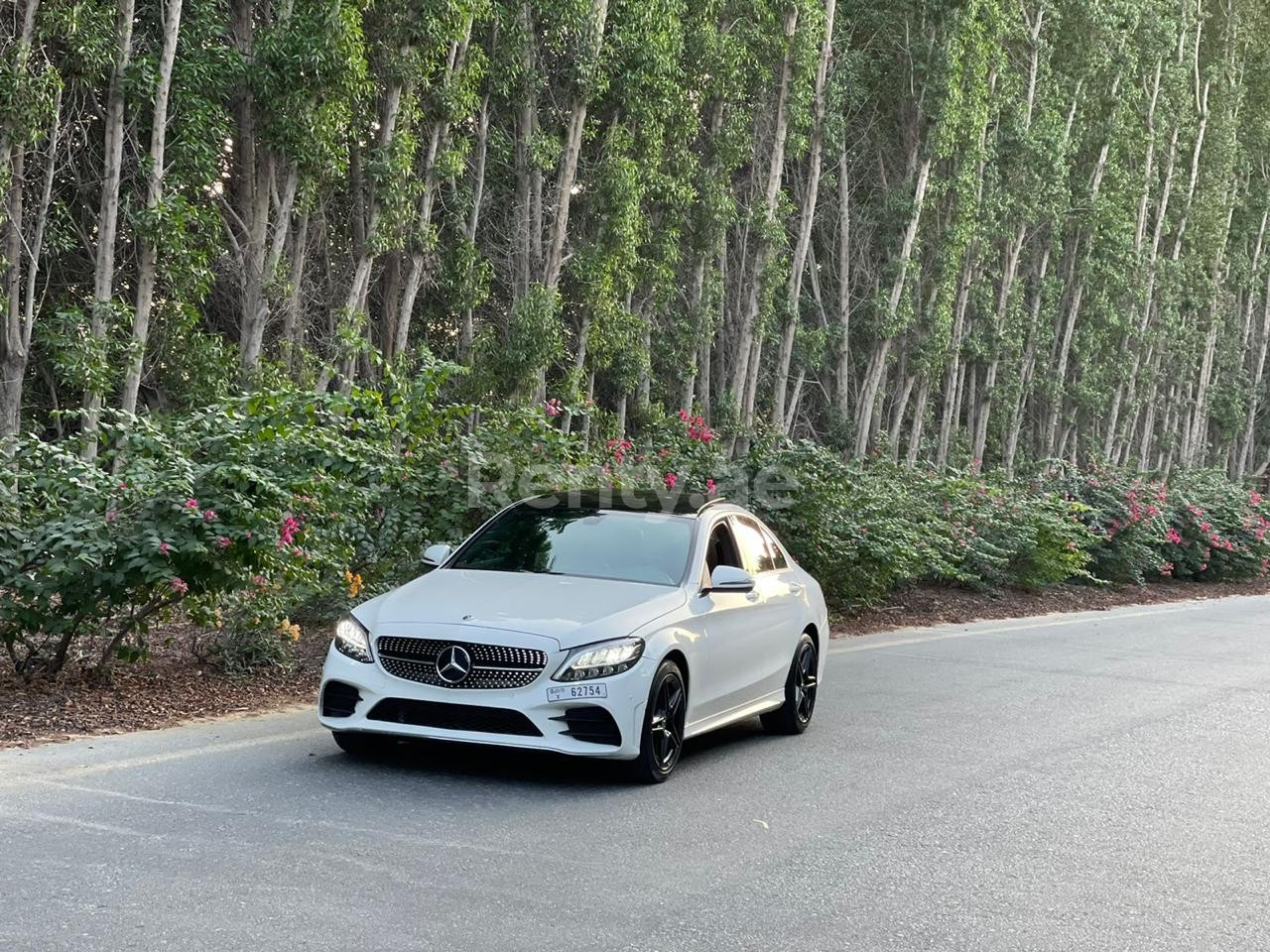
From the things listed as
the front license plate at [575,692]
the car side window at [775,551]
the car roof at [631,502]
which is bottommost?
the front license plate at [575,692]

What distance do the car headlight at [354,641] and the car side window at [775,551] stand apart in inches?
127

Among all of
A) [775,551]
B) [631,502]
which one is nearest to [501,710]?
[631,502]

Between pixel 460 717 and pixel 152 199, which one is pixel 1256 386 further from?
pixel 460 717

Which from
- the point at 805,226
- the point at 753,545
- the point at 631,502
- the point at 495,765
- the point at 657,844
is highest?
the point at 805,226

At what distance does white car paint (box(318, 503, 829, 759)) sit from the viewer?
7.58 metres

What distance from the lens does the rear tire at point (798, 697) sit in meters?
9.98

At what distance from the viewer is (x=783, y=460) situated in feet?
56.7

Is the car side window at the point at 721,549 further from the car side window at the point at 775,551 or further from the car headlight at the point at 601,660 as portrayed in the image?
the car headlight at the point at 601,660

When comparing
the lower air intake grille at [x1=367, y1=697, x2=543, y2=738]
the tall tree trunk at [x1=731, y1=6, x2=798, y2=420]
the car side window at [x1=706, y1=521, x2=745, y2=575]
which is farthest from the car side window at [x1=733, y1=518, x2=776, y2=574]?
the tall tree trunk at [x1=731, y1=6, x2=798, y2=420]

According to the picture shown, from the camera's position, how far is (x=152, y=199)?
22141 millimetres

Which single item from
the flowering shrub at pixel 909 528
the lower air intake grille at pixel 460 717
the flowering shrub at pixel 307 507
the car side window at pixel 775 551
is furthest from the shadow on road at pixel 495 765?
the flowering shrub at pixel 909 528

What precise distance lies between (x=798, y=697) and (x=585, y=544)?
1.97 metres

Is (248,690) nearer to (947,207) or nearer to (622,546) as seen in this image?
(622,546)

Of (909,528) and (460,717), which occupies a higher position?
(460,717)
